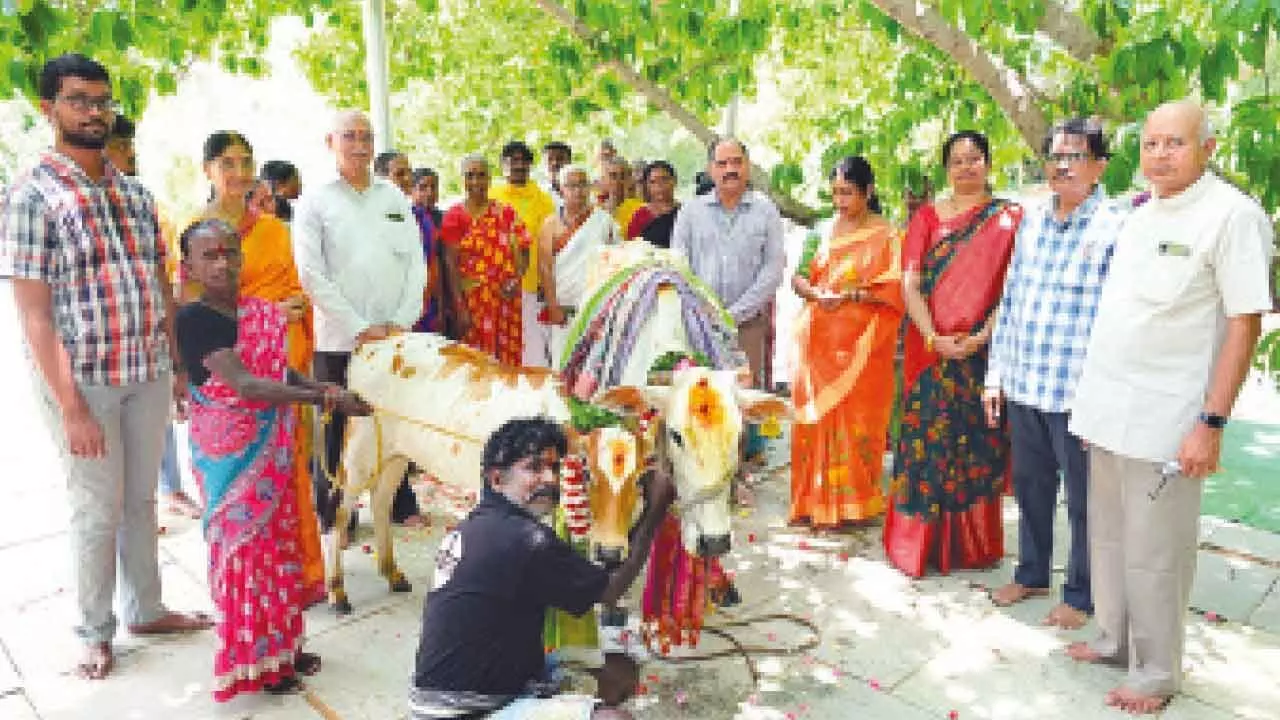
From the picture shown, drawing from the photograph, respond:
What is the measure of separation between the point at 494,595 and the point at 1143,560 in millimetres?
2513

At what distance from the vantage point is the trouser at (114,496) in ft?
11.7

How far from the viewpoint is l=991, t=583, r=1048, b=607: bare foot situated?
14.5 feet

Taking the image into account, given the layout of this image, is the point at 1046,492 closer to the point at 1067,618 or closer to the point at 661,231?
the point at 1067,618

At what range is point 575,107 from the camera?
291 inches

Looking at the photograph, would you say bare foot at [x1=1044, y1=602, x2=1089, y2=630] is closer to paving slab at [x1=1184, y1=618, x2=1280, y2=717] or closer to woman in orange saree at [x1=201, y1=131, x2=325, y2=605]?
paving slab at [x1=1184, y1=618, x2=1280, y2=717]

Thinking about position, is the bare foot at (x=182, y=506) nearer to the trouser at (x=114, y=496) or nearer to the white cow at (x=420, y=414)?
the trouser at (x=114, y=496)

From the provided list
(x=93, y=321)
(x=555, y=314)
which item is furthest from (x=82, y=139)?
(x=555, y=314)

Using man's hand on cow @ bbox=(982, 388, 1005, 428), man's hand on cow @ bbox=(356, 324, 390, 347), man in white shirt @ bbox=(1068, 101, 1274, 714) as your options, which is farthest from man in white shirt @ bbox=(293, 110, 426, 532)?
man in white shirt @ bbox=(1068, 101, 1274, 714)

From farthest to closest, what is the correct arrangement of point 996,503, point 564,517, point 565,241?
point 565,241, point 996,503, point 564,517

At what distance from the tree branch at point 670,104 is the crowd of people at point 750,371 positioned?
1.09 feet

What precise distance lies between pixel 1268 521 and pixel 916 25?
371 centimetres

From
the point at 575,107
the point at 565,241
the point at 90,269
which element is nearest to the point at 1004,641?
the point at 565,241

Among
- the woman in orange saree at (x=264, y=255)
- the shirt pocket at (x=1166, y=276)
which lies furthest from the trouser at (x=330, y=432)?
the shirt pocket at (x=1166, y=276)

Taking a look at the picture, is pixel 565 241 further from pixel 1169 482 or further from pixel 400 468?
pixel 1169 482
